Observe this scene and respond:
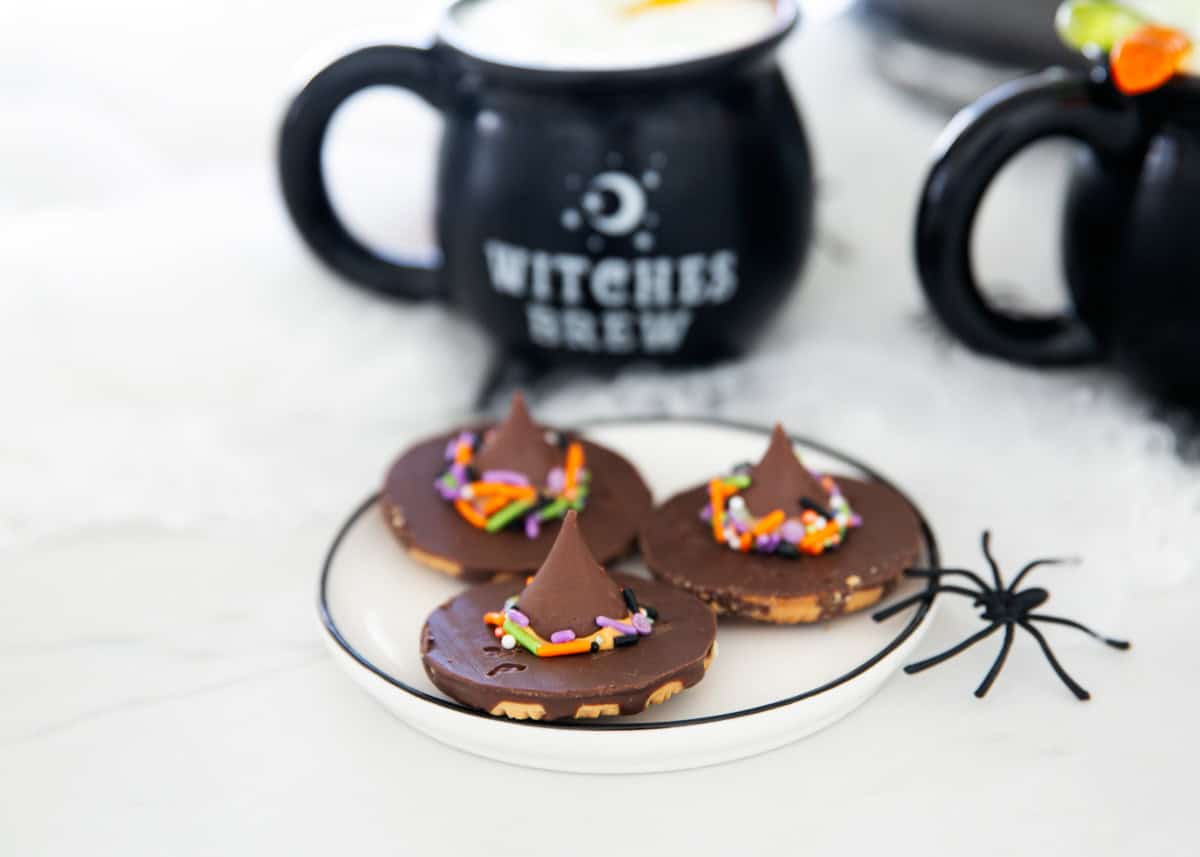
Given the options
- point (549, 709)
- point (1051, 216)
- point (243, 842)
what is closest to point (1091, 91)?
point (1051, 216)

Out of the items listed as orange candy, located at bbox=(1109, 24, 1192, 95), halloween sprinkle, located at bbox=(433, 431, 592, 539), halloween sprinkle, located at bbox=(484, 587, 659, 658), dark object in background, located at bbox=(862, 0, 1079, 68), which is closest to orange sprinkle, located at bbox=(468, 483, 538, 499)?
halloween sprinkle, located at bbox=(433, 431, 592, 539)

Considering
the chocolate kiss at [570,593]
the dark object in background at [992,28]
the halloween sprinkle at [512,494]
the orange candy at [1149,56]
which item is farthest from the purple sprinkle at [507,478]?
the dark object in background at [992,28]

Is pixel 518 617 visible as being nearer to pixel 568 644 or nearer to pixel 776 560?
pixel 568 644

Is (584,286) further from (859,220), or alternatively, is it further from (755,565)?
(859,220)

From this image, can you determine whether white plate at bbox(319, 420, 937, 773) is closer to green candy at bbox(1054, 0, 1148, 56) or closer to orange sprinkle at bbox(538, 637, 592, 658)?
orange sprinkle at bbox(538, 637, 592, 658)

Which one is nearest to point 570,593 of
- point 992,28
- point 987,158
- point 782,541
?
Answer: point 782,541

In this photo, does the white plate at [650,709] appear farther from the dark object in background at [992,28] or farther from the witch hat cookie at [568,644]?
the dark object in background at [992,28]
